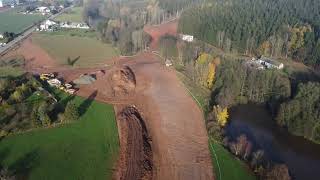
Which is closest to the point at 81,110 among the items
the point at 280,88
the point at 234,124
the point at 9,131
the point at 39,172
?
the point at 9,131

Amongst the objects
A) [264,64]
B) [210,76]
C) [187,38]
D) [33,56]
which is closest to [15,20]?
[33,56]

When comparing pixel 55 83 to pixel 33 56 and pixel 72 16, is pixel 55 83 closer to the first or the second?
pixel 33 56

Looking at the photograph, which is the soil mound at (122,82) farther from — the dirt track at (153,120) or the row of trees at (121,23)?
the row of trees at (121,23)

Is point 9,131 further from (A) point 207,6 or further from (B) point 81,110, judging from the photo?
(A) point 207,6

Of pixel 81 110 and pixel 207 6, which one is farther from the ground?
pixel 207 6

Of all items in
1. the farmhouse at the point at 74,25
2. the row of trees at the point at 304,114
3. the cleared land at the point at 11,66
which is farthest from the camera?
the farmhouse at the point at 74,25

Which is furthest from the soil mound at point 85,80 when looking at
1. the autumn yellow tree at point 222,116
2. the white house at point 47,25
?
the white house at point 47,25

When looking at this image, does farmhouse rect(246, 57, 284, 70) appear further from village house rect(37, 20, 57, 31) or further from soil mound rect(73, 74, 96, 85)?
village house rect(37, 20, 57, 31)
